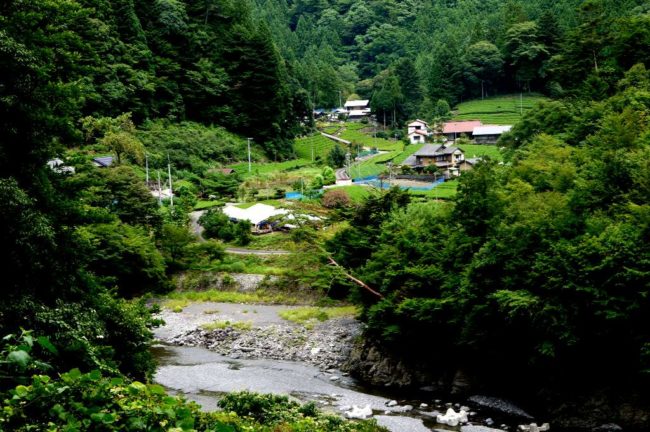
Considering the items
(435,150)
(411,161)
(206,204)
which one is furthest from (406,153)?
(206,204)

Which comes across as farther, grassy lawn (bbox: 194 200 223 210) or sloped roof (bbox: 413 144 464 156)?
sloped roof (bbox: 413 144 464 156)

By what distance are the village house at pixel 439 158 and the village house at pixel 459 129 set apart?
11097 mm

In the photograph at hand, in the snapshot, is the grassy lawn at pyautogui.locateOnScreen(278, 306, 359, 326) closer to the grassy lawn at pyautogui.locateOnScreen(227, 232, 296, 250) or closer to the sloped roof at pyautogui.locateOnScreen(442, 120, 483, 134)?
the grassy lawn at pyautogui.locateOnScreen(227, 232, 296, 250)

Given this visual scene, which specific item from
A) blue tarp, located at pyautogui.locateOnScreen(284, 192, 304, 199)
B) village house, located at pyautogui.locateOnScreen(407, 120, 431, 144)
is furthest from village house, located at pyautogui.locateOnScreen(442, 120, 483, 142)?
blue tarp, located at pyautogui.locateOnScreen(284, 192, 304, 199)

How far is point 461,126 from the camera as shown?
72.1 metres

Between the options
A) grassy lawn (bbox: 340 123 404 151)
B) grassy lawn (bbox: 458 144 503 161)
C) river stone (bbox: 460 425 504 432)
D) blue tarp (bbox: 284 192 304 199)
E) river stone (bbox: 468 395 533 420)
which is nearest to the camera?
river stone (bbox: 460 425 504 432)

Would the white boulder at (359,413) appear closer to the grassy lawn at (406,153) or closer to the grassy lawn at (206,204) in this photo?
the grassy lawn at (206,204)

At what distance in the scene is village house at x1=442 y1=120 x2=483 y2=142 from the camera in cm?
7069

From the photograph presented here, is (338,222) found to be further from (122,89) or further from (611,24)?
(122,89)

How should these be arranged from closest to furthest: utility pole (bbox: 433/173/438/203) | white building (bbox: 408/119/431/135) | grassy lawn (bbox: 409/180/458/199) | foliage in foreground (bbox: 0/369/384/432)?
foliage in foreground (bbox: 0/369/384/432), utility pole (bbox: 433/173/438/203), grassy lawn (bbox: 409/180/458/199), white building (bbox: 408/119/431/135)

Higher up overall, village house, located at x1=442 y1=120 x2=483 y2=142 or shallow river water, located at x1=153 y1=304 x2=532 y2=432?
village house, located at x1=442 y1=120 x2=483 y2=142

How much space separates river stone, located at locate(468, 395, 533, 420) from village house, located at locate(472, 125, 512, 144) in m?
50.9

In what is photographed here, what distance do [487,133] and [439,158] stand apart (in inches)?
473

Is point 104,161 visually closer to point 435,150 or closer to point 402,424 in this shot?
point 435,150
